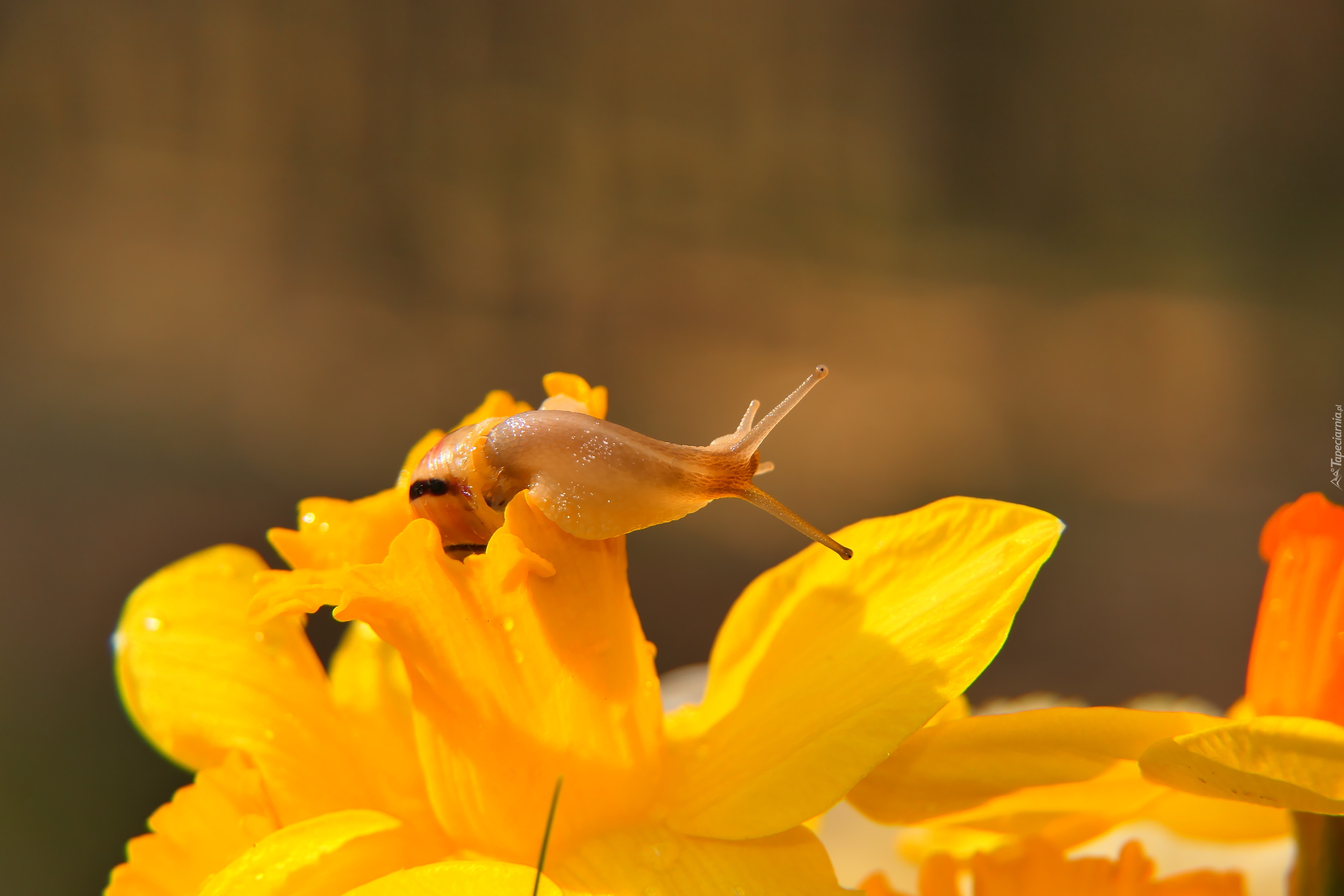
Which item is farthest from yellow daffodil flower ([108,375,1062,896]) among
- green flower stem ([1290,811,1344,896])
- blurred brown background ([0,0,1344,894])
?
blurred brown background ([0,0,1344,894])

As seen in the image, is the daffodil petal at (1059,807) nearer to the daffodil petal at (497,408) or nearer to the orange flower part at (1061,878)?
the orange flower part at (1061,878)

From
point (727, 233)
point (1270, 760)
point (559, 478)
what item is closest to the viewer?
point (1270, 760)

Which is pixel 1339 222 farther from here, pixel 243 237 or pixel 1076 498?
pixel 243 237

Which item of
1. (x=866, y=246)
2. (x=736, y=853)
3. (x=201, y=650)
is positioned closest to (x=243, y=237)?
(x=866, y=246)

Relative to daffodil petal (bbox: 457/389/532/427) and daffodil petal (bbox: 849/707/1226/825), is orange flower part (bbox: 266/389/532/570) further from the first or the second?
daffodil petal (bbox: 849/707/1226/825)

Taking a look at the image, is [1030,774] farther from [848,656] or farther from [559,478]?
[559,478]

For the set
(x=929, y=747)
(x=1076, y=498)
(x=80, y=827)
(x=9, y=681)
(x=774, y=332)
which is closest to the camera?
(x=929, y=747)

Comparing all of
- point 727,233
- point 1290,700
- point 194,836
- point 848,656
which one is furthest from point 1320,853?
point 727,233

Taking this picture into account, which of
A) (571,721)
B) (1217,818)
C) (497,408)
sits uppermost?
(497,408)
